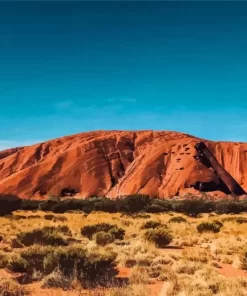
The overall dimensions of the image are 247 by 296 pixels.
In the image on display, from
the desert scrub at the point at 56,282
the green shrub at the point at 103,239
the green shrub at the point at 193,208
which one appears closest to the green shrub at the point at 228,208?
the green shrub at the point at 193,208

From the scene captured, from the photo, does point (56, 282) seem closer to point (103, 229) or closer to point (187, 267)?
point (187, 267)

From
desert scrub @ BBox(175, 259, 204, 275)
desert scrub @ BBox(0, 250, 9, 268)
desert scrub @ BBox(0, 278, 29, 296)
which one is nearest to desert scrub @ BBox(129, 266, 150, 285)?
desert scrub @ BBox(175, 259, 204, 275)

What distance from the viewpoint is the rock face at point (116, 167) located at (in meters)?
89.1

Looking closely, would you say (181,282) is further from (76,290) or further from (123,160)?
(123,160)

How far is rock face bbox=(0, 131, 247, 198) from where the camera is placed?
3509 inches

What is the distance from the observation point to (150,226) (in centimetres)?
2447

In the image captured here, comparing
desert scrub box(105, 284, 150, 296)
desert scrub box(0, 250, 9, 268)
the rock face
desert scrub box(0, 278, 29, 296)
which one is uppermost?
the rock face

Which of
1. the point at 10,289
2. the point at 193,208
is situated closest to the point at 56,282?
the point at 10,289

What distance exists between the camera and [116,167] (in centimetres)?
9900

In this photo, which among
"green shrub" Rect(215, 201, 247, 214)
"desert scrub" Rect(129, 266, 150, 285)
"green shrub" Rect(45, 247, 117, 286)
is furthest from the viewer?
"green shrub" Rect(215, 201, 247, 214)

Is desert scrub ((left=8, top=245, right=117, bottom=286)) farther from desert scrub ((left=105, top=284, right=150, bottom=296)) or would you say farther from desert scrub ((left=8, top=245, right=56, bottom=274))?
desert scrub ((left=105, top=284, right=150, bottom=296))

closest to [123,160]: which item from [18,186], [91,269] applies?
[18,186]

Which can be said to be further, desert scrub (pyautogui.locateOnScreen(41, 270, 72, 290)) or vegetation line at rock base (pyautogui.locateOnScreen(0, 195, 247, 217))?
vegetation line at rock base (pyautogui.locateOnScreen(0, 195, 247, 217))

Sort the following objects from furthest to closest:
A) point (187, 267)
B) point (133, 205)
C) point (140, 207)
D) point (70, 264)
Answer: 1. point (140, 207)
2. point (133, 205)
3. point (187, 267)
4. point (70, 264)
